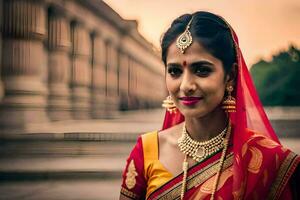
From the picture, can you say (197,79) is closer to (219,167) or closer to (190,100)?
(190,100)

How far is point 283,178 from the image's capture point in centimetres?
148

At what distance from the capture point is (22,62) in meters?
6.37

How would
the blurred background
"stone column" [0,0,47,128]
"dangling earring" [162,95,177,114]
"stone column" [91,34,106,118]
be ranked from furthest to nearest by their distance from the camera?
"stone column" [91,34,106,118] < "stone column" [0,0,47,128] < the blurred background < "dangling earring" [162,95,177,114]

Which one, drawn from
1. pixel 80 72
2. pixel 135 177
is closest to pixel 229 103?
pixel 135 177

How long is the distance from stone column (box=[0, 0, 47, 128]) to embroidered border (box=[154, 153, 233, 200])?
4.44 metres

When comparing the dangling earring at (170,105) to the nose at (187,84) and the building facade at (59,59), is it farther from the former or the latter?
the building facade at (59,59)

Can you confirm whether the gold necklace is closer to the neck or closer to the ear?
the neck

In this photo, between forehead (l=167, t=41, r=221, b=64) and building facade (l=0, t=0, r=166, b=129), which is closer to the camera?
forehead (l=167, t=41, r=221, b=64)

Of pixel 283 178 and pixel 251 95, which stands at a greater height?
pixel 251 95

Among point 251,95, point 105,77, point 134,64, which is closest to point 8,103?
point 105,77

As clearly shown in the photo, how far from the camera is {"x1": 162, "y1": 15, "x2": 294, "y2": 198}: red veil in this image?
1.47m

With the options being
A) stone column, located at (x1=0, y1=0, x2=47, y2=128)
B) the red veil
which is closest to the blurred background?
stone column, located at (x1=0, y1=0, x2=47, y2=128)

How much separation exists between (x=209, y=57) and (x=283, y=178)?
0.47 metres

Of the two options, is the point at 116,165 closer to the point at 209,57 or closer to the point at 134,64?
the point at 209,57
